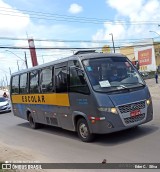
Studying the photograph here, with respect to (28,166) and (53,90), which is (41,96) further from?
(28,166)

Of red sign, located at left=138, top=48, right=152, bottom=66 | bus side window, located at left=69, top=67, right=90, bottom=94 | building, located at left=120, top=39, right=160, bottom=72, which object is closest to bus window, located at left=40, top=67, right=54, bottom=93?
bus side window, located at left=69, top=67, right=90, bottom=94

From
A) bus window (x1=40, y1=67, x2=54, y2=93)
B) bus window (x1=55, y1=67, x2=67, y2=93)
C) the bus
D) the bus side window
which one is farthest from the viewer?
bus window (x1=40, y1=67, x2=54, y2=93)

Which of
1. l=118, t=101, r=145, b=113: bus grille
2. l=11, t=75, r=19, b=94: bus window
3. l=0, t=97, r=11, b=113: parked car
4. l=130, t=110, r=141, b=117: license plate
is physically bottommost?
l=0, t=97, r=11, b=113: parked car

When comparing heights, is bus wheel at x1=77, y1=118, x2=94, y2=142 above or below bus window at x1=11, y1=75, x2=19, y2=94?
below

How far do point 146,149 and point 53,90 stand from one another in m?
4.42

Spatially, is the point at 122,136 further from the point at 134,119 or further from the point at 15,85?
the point at 15,85

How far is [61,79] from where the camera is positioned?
35.6ft

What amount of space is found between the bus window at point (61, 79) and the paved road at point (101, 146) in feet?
5.31

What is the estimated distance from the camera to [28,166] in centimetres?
765

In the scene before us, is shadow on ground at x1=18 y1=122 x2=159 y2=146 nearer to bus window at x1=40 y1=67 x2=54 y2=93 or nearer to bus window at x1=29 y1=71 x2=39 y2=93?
bus window at x1=40 y1=67 x2=54 y2=93

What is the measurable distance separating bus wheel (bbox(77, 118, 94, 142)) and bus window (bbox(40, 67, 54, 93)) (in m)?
2.07

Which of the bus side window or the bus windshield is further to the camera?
the bus side window

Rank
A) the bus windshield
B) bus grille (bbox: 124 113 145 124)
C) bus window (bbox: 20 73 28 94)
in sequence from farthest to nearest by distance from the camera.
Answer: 1. bus window (bbox: 20 73 28 94)
2. the bus windshield
3. bus grille (bbox: 124 113 145 124)

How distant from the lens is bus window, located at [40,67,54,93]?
38.6 feet
